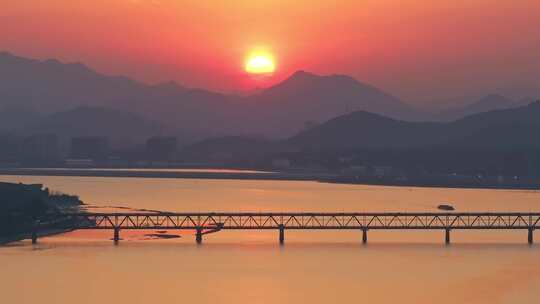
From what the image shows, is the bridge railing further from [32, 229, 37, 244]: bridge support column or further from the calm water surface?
[32, 229, 37, 244]: bridge support column

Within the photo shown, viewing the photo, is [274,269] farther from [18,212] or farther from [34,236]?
[18,212]

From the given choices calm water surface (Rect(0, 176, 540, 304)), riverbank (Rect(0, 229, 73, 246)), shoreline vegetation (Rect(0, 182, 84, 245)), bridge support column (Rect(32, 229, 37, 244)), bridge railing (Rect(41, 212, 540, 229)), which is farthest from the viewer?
bridge railing (Rect(41, 212, 540, 229))

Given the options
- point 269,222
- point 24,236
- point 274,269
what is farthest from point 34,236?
point 269,222

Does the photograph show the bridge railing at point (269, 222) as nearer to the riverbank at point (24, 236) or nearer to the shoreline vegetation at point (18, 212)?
the riverbank at point (24, 236)

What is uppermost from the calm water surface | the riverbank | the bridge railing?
the bridge railing

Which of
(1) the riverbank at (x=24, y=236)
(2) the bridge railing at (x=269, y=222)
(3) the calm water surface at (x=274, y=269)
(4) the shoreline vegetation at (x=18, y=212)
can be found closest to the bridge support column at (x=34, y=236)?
(4) the shoreline vegetation at (x=18, y=212)

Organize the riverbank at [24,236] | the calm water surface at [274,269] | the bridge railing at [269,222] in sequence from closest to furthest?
the calm water surface at [274,269]
the riverbank at [24,236]
the bridge railing at [269,222]

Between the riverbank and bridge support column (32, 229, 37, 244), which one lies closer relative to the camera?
the riverbank

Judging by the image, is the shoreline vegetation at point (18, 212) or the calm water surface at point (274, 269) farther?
the shoreline vegetation at point (18, 212)

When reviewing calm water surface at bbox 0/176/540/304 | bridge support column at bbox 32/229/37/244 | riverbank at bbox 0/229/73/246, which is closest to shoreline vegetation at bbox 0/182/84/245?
Result: riverbank at bbox 0/229/73/246

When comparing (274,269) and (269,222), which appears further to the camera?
(269,222)
